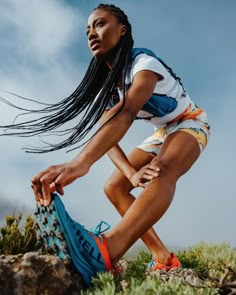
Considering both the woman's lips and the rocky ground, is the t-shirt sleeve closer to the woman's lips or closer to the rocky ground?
the woman's lips

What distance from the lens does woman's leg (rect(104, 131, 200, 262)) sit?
3646mm

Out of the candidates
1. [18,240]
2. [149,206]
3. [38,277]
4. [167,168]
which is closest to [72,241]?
[38,277]

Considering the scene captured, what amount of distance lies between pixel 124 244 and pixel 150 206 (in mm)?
325

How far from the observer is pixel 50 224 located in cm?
343

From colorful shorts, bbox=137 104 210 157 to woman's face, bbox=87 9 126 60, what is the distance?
891mm

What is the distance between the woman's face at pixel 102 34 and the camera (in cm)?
485

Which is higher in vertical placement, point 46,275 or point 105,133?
point 105,133

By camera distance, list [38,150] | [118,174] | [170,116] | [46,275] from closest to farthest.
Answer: [46,275]
[38,150]
[170,116]
[118,174]

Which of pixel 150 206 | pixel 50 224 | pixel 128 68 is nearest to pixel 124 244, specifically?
pixel 150 206

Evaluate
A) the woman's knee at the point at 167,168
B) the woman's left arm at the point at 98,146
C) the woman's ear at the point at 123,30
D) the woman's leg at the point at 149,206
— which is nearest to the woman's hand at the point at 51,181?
the woman's left arm at the point at 98,146

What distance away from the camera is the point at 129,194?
5.50 meters

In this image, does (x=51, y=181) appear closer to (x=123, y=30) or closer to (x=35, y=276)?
(x=35, y=276)

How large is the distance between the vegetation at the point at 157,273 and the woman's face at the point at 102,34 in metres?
1.95

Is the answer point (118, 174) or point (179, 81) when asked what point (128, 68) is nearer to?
point (179, 81)
